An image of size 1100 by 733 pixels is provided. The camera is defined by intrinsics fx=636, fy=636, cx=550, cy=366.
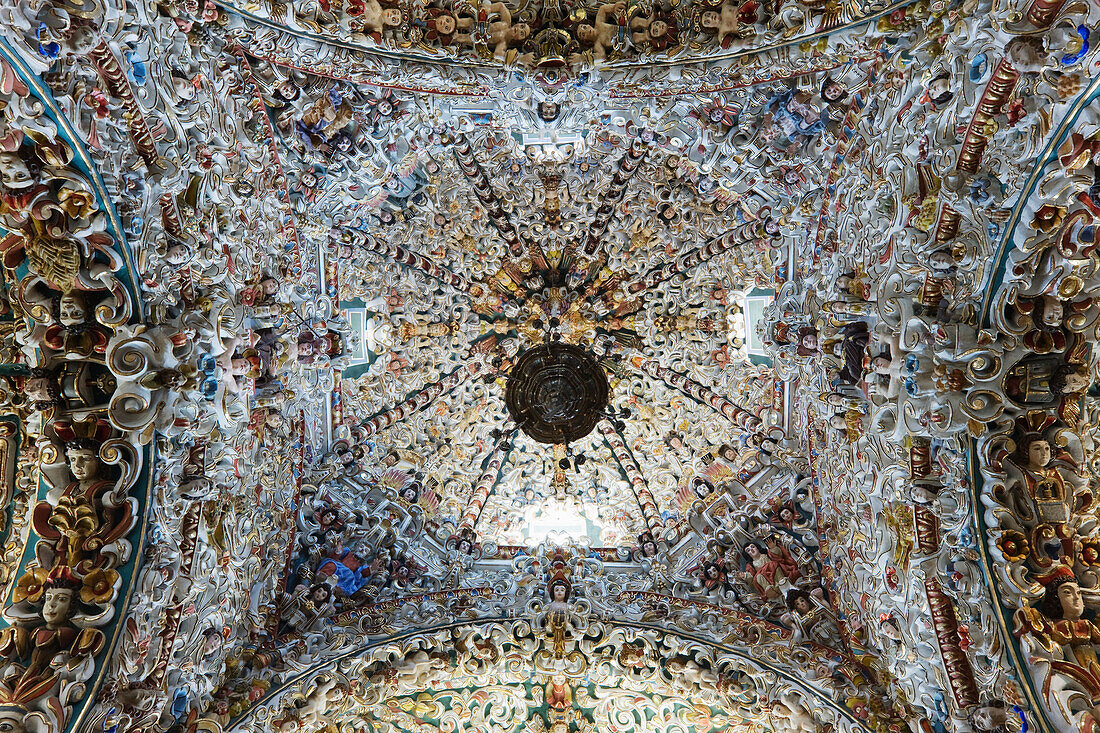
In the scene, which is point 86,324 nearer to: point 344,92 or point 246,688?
point 344,92

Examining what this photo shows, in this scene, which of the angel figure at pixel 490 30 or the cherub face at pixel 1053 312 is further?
the angel figure at pixel 490 30

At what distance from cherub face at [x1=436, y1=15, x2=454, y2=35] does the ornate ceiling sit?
13cm

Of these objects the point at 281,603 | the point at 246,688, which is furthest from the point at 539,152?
the point at 246,688

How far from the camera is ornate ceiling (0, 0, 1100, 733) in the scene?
6887 millimetres

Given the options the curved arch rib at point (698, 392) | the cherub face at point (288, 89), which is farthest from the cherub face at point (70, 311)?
the curved arch rib at point (698, 392)

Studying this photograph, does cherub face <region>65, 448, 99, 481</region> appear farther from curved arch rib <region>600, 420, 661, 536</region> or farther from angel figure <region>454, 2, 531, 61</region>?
curved arch rib <region>600, 420, 661, 536</region>

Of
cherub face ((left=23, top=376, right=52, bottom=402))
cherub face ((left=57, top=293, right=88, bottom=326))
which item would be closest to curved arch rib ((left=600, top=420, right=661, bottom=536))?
cherub face ((left=57, top=293, right=88, bottom=326))

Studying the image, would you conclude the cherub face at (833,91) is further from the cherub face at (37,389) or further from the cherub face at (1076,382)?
the cherub face at (37,389)

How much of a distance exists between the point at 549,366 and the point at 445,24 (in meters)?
6.37

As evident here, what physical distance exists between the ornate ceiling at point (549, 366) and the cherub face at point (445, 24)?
131 mm

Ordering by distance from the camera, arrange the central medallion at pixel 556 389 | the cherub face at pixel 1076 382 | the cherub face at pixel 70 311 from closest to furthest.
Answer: the cherub face at pixel 1076 382 → the cherub face at pixel 70 311 → the central medallion at pixel 556 389

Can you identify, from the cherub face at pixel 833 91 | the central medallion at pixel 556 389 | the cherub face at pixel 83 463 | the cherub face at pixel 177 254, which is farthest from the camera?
the central medallion at pixel 556 389

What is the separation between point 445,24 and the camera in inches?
354

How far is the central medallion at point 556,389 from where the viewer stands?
42.2 ft
